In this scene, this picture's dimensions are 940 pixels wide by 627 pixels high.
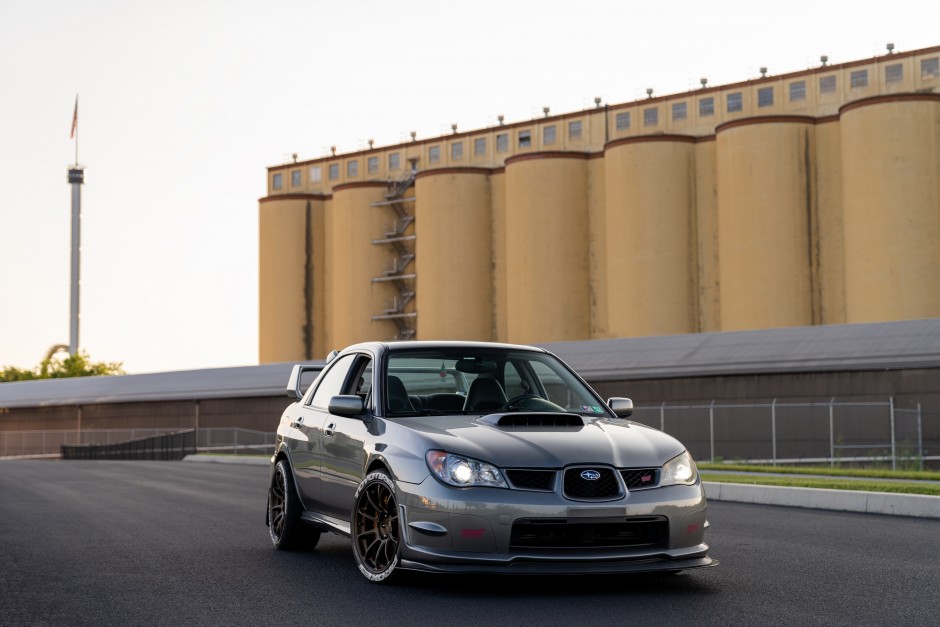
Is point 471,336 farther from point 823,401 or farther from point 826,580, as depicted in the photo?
point 826,580

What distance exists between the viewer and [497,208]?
75000mm

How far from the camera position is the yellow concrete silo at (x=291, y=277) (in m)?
82.1

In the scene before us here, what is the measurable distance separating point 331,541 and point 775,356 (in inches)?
1335

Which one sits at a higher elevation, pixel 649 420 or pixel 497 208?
pixel 497 208

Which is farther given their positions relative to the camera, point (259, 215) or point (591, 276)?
point (259, 215)

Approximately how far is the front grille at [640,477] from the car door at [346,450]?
191cm

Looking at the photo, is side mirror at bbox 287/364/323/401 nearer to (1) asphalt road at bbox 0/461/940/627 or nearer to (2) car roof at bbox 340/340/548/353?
(1) asphalt road at bbox 0/461/940/627

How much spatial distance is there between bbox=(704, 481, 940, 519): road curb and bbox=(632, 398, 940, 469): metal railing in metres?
14.3

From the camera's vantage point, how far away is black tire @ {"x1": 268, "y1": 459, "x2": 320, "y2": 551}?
996cm

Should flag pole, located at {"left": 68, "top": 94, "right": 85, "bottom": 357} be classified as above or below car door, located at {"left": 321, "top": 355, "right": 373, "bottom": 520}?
above

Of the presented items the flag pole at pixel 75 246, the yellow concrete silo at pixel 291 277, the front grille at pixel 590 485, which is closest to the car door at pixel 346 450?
the front grille at pixel 590 485

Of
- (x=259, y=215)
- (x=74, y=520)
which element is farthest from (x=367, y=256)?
(x=74, y=520)

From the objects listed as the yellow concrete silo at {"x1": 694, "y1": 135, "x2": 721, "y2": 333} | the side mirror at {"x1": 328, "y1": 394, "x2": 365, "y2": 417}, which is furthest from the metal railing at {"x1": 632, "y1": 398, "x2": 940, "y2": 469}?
the side mirror at {"x1": 328, "y1": 394, "x2": 365, "y2": 417}

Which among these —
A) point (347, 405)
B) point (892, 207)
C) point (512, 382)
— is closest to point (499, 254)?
point (892, 207)
